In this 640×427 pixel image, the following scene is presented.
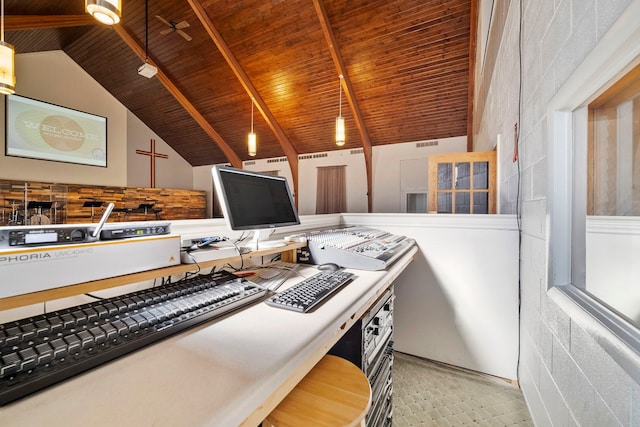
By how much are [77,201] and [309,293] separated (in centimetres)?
795

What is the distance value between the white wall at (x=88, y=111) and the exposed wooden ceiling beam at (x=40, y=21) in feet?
6.12

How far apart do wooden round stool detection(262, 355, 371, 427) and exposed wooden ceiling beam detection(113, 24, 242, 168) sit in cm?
757

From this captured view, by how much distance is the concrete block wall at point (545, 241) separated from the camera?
2.44ft

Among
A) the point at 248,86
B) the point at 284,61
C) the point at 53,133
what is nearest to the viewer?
the point at 284,61

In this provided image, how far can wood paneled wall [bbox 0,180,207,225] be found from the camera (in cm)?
564

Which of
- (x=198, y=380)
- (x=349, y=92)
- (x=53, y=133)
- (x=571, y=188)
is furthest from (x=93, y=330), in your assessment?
(x=53, y=133)

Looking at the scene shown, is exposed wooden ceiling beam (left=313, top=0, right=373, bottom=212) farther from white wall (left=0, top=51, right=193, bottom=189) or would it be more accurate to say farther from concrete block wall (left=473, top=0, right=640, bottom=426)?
white wall (left=0, top=51, right=193, bottom=189)

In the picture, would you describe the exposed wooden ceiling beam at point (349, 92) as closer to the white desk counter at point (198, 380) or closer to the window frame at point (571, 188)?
the window frame at point (571, 188)

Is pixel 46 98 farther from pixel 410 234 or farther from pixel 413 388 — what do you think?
pixel 413 388

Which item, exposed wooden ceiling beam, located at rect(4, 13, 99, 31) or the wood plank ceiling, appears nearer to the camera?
exposed wooden ceiling beam, located at rect(4, 13, 99, 31)

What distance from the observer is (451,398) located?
178 centimetres

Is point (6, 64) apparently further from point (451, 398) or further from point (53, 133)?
point (53, 133)

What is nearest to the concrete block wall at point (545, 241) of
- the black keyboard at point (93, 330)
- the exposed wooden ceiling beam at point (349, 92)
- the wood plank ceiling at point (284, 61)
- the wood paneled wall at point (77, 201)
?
the black keyboard at point (93, 330)

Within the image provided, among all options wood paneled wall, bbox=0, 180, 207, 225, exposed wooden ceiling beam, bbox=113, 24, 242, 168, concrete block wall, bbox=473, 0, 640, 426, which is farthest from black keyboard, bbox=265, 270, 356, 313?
wood paneled wall, bbox=0, 180, 207, 225
